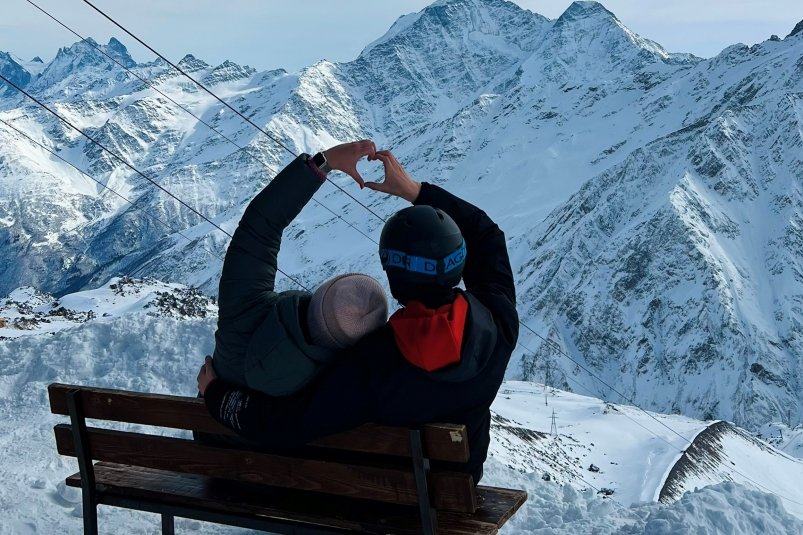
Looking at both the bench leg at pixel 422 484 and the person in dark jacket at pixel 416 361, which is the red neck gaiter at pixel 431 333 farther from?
the bench leg at pixel 422 484

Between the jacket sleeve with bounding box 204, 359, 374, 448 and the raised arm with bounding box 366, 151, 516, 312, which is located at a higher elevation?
the raised arm with bounding box 366, 151, 516, 312

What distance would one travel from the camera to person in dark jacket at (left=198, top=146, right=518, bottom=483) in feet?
12.8

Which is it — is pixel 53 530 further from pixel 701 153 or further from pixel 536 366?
pixel 701 153

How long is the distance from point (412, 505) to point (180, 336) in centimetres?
864

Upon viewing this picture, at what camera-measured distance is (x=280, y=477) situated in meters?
4.83

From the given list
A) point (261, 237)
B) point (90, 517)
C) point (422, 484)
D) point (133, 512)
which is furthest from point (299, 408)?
point (133, 512)

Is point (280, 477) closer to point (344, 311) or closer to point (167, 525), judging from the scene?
point (344, 311)

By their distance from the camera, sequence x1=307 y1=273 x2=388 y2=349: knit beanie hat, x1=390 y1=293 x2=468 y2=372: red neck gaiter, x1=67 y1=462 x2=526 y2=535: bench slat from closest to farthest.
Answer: x1=390 y1=293 x2=468 y2=372: red neck gaiter
x1=307 y1=273 x2=388 y2=349: knit beanie hat
x1=67 y1=462 x2=526 y2=535: bench slat

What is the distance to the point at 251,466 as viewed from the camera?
4918 mm

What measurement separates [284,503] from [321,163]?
200 centimetres

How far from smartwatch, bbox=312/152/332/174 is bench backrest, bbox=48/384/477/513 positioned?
53.2 inches

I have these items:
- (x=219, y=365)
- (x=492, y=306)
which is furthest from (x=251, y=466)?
(x=492, y=306)

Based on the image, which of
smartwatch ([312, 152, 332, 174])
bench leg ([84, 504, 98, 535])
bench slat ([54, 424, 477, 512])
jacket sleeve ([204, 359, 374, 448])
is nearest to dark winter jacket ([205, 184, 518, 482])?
jacket sleeve ([204, 359, 374, 448])

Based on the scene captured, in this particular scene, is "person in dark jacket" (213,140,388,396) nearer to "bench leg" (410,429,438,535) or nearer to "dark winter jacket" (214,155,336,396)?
"dark winter jacket" (214,155,336,396)
